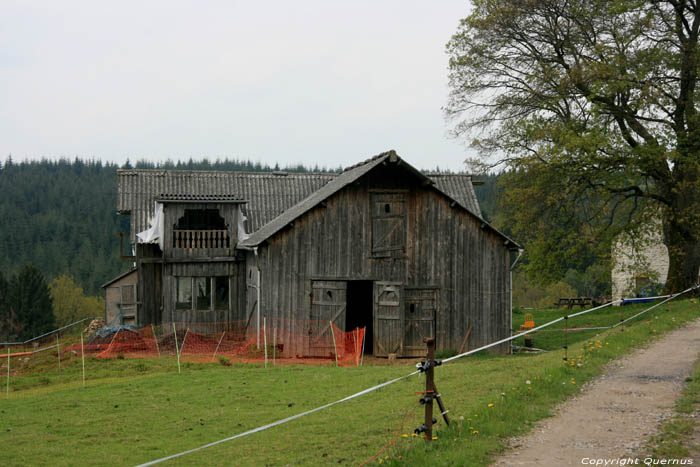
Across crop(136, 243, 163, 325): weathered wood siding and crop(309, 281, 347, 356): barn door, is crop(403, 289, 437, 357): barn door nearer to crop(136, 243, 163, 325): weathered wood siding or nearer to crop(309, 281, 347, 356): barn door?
crop(309, 281, 347, 356): barn door

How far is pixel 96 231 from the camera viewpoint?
135 m

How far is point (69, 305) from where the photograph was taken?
96062 mm

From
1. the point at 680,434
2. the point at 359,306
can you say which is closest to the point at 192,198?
the point at 359,306

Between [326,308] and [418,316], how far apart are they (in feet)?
10.6

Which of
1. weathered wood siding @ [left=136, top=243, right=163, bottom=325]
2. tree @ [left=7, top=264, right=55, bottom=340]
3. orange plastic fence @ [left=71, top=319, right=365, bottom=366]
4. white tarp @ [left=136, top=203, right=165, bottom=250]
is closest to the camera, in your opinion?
orange plastic fence @ [left=71, top=319, right=365, bottom=366]

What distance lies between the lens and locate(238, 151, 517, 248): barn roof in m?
23.6

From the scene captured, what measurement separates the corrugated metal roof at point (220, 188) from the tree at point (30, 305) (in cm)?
5226

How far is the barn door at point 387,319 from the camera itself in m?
24.0

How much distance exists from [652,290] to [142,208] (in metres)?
29.0

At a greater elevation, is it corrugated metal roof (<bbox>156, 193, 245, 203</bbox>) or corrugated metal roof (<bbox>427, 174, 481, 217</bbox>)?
corrugated metal roof (<bbox>427, 174, 481, 217</bbox>)

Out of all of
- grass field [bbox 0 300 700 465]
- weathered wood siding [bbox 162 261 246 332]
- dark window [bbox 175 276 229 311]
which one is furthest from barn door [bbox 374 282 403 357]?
dark window [bbox 175 276 229 311]

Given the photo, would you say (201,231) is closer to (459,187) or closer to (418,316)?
(418,316)

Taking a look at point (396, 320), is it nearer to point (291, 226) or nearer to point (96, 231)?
point (291, 226)

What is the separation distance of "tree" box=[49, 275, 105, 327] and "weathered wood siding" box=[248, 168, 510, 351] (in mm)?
80053
